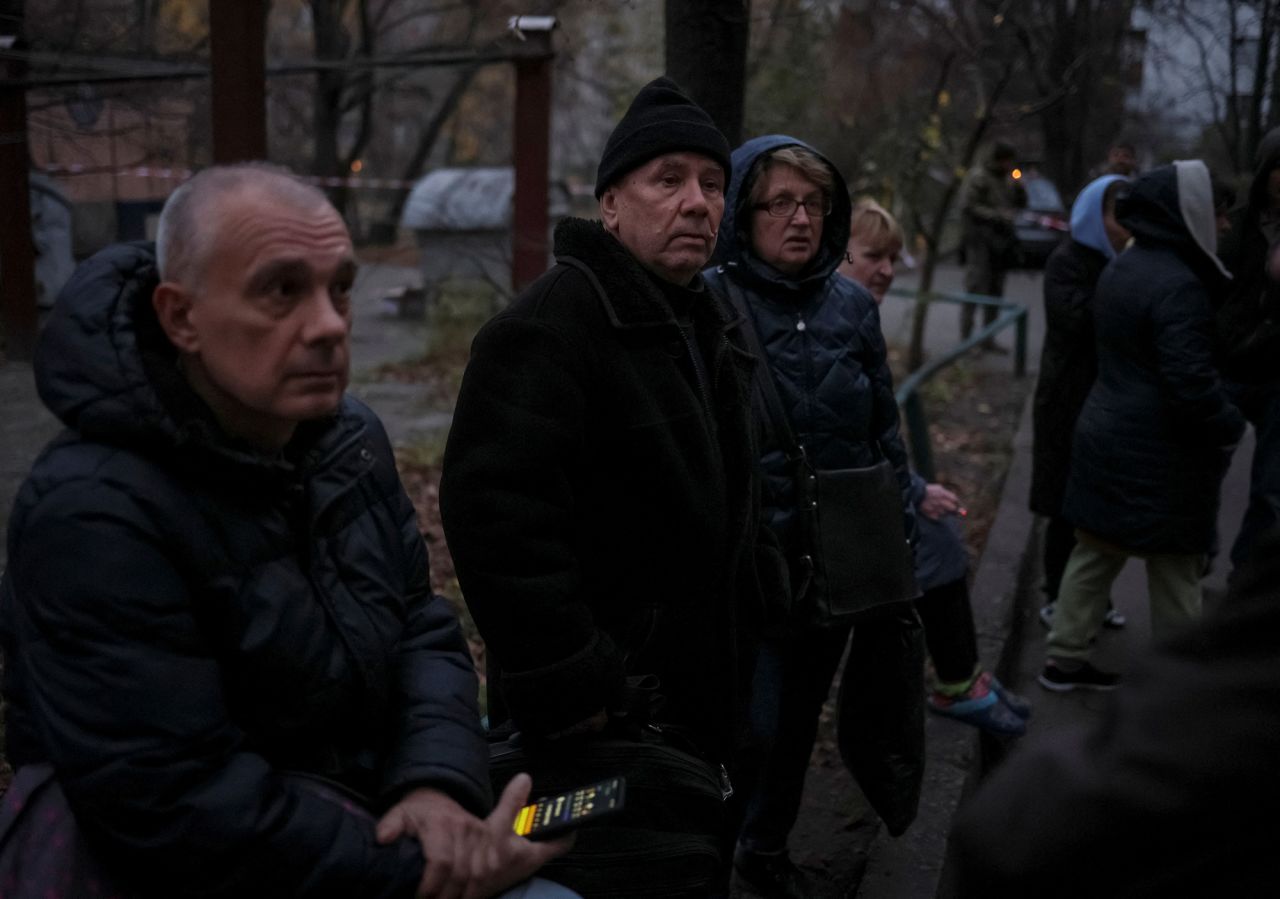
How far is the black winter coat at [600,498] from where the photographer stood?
2.41m

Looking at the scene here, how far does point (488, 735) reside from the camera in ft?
8.43

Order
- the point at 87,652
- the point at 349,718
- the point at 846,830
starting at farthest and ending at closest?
the point at 846,830 → the point at 349,718 → the point at 87,652

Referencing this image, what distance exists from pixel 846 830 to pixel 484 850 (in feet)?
7.81

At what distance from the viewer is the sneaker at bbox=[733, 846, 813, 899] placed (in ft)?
11.8

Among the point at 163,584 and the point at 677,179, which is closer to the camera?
the point at 163,584

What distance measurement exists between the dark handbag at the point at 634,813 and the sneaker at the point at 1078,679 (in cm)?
302

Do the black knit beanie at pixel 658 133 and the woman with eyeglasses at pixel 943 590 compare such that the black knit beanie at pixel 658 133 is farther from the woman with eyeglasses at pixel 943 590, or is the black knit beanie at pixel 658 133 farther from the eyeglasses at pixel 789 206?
the woman with eyeglasses at pixel 943 590

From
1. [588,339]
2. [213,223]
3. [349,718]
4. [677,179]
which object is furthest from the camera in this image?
[677,179]

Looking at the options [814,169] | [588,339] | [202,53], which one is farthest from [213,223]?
[202,53]

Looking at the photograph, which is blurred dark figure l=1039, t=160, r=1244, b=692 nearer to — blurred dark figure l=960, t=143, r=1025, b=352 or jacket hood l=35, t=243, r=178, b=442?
jacket hood l=35, t=243, r=178, b=442

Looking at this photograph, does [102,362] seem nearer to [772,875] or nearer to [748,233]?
[748,233]

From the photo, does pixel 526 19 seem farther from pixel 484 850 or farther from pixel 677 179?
pixel 484 850

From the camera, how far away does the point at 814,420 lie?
126 inches

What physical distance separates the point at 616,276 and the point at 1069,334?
3213 millimetres
